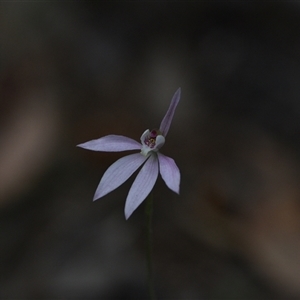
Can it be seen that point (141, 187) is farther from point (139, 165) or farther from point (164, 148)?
point (164, 148)

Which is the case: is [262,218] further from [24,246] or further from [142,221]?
[24,246]

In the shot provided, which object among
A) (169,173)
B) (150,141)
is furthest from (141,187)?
(150,141)

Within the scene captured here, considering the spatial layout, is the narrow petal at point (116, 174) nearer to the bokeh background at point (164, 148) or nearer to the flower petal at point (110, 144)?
the flower petal at point (110, 144)

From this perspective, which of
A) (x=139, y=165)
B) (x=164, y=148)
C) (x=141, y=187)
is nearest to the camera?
(x=141, y=187)

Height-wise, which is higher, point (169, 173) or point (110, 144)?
point (110, 144)

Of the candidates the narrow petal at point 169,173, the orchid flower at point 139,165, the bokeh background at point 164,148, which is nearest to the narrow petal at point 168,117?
the orchid flower at point 139,165

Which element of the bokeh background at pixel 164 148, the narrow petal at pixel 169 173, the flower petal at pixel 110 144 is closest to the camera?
the narrow petal at pixel 169 173
